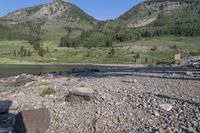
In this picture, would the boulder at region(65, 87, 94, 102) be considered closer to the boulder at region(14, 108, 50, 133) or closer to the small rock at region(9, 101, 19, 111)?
the small rock at region(9, 101, 19, 111)

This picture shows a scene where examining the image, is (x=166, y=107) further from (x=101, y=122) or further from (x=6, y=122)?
(x=6, y=122)

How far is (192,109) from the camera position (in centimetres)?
2402

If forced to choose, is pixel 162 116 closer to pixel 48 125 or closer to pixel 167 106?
pixel 167 106

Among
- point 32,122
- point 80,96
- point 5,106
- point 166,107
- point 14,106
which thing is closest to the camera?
point 32,122

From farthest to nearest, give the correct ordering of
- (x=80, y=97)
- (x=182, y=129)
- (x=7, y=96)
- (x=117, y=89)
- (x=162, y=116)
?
(x=7, y=96), (x=117, y=89), (x=80, y=97), (x=162, y=116), (x=182, y=129)

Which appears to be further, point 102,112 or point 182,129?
point 102,112

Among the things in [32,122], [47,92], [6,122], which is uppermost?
[47,92]

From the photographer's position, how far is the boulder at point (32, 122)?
23.9 metres

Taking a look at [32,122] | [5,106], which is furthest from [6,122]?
[32,122]

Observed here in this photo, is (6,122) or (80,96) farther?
(80,96)

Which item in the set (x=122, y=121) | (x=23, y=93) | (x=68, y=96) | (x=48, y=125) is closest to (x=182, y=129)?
(x=122, y=121)

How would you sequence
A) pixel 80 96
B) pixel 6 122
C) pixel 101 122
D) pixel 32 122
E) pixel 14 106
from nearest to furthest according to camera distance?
pixel 32 122, pixel 101 122, pixel 6 122, pixel 80 96, pixel 14 106

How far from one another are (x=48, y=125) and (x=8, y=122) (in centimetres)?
406

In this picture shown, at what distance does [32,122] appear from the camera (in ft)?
79.4
